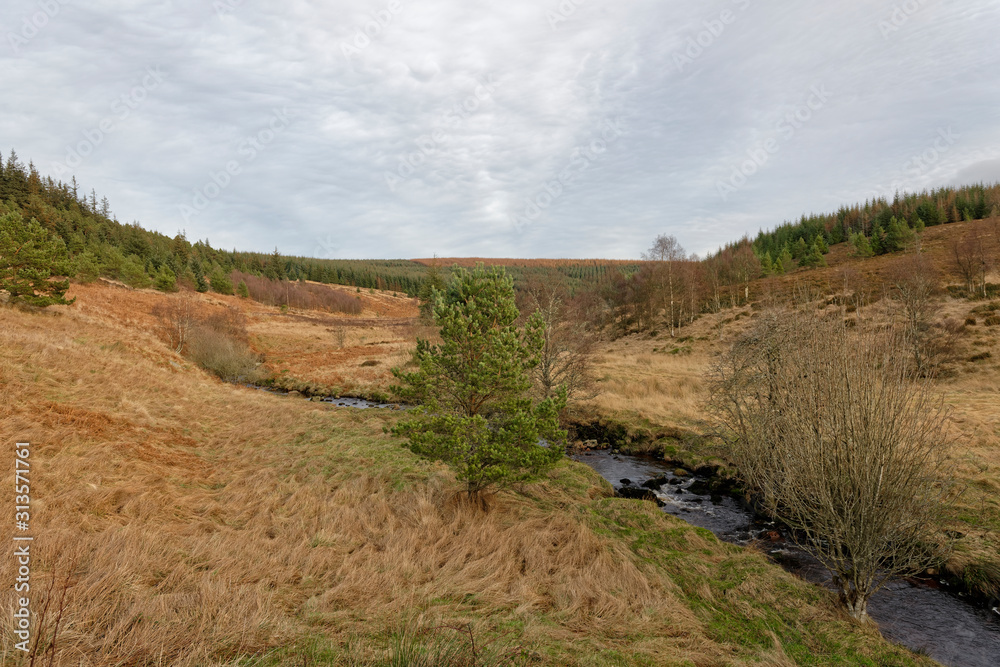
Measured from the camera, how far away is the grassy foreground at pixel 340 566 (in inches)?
174

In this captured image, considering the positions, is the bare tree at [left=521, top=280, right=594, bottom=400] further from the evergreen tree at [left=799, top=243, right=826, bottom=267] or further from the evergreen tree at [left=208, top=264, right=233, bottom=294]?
the evergreen tree at [left=208, top=264, right=233, bottom=294]

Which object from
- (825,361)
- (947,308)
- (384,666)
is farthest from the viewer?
(947,308)

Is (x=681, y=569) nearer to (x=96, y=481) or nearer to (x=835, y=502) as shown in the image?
(x=835, y=502)

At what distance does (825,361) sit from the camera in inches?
296

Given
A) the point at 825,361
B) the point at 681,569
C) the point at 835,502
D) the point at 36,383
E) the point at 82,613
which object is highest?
the point at 825,361

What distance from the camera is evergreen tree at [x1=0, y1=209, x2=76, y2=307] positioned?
78.7 ft

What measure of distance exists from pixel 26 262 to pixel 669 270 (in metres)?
53.3

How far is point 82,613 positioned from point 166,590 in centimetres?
124

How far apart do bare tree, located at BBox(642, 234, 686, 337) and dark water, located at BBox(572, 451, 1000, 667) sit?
37.1 metres

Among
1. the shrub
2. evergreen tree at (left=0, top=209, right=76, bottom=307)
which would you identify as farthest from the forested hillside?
the shrub

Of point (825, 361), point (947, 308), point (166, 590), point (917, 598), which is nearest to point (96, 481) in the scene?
point (166, 590)

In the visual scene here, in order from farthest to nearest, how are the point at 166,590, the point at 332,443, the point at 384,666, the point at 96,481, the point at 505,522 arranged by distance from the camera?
the point at 332,443, the point at 505,522, the point at 96,481, the point at 166,590, the point at 384,666

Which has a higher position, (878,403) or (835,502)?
(878,403)

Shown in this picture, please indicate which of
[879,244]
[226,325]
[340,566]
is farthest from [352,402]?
[879,244]
